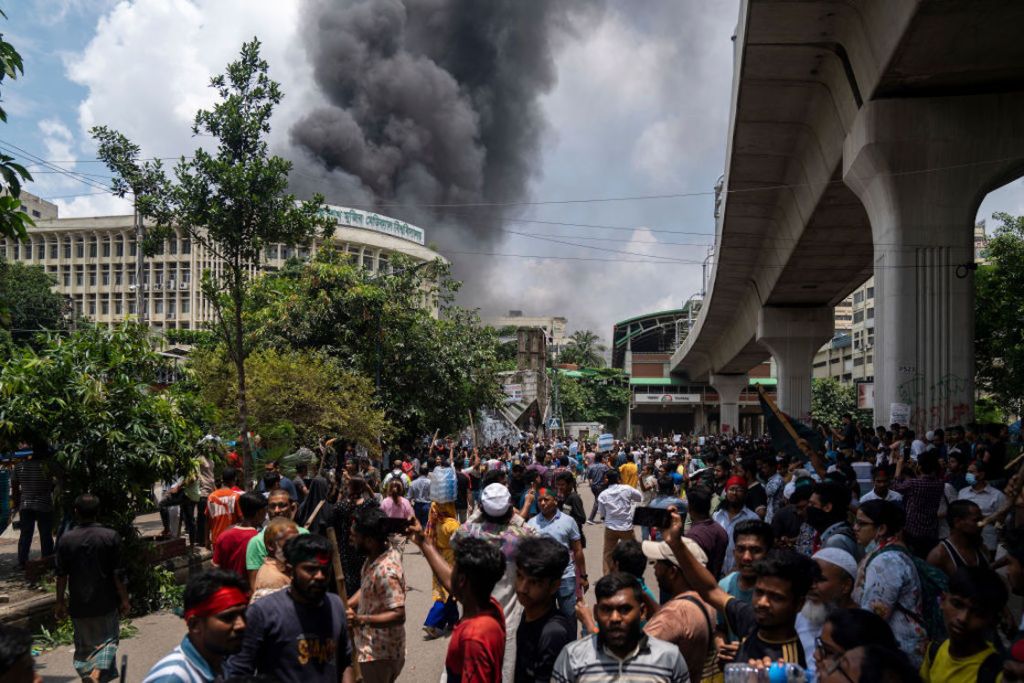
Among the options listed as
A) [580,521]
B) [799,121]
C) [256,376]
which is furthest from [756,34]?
[256,376]

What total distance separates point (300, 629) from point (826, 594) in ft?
8.29

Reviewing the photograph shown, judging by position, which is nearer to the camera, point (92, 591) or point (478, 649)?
point (478, 649)

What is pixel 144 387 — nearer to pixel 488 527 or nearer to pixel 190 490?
pixel 190 490

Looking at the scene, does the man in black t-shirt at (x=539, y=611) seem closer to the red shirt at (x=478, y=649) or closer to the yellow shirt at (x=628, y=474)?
the red shirt at (x=478, y=649)

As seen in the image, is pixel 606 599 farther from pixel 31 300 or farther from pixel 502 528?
pixel 31 300

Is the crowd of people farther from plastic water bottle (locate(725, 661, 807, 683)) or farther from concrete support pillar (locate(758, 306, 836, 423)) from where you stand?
concrete support pillar (locate(758, 306, 836, 423))

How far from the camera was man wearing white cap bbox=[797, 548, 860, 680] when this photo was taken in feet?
14.1

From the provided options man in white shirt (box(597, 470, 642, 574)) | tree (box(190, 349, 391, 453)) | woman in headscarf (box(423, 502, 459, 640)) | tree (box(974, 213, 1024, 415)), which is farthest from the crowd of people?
tree (box(974, 213, 1024, 415))

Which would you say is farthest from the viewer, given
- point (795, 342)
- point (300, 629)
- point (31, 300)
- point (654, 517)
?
point (31, 300)

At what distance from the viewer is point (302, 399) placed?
19672 mm

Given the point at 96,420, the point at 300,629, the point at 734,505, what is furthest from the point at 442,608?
the point at 300,629

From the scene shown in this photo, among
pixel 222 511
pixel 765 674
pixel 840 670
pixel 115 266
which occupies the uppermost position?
pixel 115 266

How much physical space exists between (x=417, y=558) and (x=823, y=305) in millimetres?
28751

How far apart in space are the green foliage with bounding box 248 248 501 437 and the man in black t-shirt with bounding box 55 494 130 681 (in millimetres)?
18178
